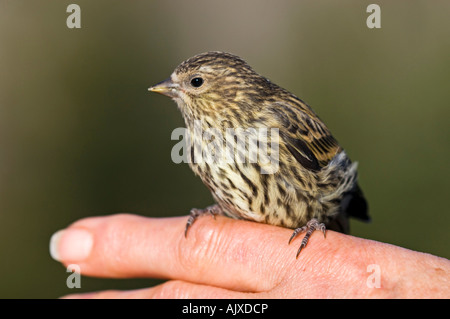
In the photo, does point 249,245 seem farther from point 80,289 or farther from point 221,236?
point 80,289

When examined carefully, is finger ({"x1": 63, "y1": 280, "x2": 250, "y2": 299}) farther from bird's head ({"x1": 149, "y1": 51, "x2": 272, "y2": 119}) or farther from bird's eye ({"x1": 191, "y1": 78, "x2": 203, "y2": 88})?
bird's eye ({"x1": 191, "y1": 78, "x2": 203, "y2": 88})

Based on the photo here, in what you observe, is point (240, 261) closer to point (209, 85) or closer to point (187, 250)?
point (187, 250)

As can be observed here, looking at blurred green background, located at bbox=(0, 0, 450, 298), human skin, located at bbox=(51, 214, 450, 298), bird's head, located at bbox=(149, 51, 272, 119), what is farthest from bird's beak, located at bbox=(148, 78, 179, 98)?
blurred green background, located at bbox=(0, 0, 450, 298)

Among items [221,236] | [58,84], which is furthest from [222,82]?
[58,84]

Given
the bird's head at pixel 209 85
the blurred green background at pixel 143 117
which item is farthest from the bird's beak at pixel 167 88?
the blurred green background at pixel 143 117

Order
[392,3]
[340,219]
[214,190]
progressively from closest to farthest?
[214,190] < [340,219] < [392,3]

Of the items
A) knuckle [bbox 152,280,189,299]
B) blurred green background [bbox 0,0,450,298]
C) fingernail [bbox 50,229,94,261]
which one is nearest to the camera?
knuckle [bbox 152,280,189,299]
